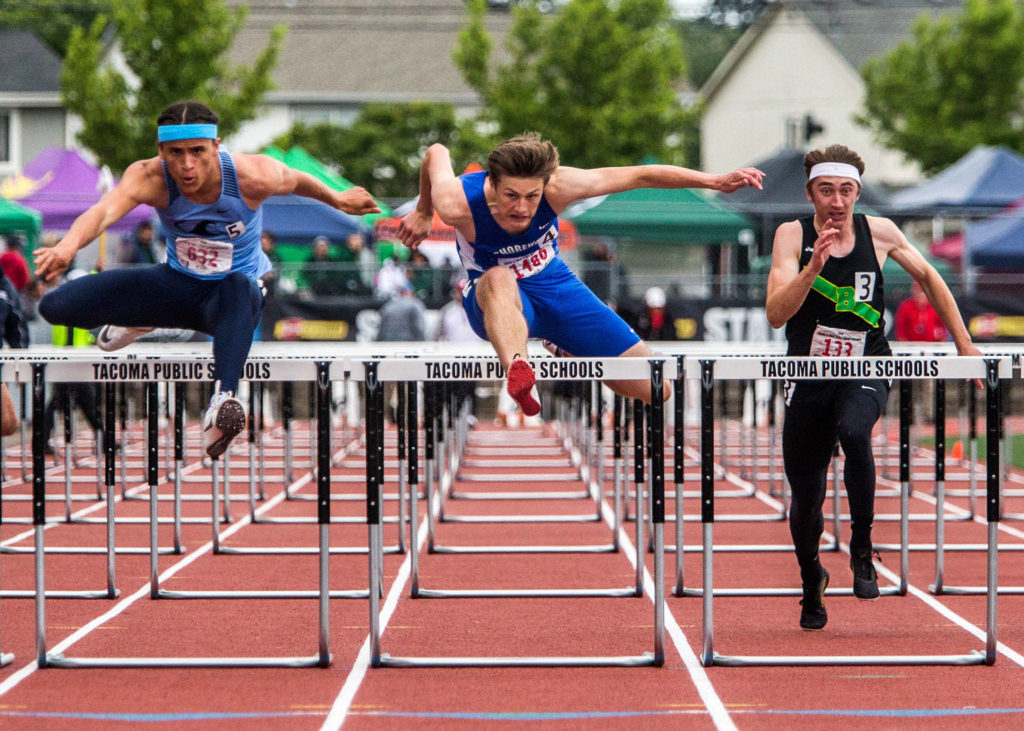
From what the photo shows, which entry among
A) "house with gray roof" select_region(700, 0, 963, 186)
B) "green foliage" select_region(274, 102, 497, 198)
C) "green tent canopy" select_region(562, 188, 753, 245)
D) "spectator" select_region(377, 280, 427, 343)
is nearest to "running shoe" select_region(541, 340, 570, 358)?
"spectator" select_region(377, 280, 427, 343)

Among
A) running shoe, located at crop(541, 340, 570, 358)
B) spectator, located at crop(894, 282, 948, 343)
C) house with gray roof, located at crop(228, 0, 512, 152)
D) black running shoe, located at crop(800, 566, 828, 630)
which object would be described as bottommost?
black running shoe, located at crop(800, 566, 828, 630)

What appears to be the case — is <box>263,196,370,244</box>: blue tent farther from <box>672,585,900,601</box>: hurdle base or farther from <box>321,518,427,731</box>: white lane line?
<box>672,585,900,601</box>: hurdle base

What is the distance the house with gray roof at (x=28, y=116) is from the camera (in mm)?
43500

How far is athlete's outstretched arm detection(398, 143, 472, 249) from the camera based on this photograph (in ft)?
19.4

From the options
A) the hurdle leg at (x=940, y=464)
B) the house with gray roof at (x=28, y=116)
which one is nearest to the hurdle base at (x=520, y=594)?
the hurdle leg at (x=940, y=464)

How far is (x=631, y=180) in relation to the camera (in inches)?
229

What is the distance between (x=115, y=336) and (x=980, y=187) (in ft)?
67.8

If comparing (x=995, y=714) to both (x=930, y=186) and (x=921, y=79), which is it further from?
(x=921, y=79)

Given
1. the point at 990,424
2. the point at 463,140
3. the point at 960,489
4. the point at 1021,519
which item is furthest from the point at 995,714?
the point at 463,140

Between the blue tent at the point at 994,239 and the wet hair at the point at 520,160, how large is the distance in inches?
691

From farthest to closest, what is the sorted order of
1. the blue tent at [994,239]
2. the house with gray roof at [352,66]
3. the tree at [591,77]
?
the house with gray roof at [352,66], the tree at [591,77], the blue tent at [994,239]

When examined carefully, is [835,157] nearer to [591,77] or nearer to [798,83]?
[591,77]

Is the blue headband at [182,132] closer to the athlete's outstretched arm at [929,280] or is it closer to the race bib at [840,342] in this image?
the race bib at [840,342]

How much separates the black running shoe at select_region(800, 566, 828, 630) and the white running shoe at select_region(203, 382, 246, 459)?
261cm
